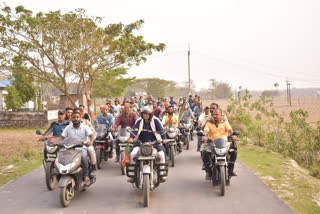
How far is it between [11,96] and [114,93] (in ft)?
39.9

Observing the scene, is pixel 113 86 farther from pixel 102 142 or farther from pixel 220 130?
pixel 220 130

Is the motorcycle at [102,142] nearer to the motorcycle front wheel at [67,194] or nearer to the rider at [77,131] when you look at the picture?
the rider at [77,131]

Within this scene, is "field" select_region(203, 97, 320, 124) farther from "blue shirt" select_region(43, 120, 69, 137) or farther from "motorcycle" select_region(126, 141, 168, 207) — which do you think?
"motorcycle" select_region(126, 141, 168, 207)

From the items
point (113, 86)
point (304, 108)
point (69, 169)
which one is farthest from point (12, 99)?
point (304, 108)

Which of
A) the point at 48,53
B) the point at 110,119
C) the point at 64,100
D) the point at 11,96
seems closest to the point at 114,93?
the point at 64,100

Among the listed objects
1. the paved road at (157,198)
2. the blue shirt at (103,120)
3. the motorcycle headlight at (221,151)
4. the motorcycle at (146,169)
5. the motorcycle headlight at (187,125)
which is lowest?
the paved road at (157,198)

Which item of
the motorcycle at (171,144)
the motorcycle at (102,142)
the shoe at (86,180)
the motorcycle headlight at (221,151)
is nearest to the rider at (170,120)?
the motorcycle at (171,144)

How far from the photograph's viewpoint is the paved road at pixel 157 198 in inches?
251

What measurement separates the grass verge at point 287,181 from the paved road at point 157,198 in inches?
10.9

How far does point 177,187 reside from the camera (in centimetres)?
798

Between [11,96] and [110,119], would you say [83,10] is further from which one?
[11,96]

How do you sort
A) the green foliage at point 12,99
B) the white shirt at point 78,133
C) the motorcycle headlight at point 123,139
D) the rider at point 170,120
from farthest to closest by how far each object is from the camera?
1. the green foliage at point 12,99
2. the rider at point 170,120
3. the motorcycle headlight at point 123,139
4. the white shirt at point 78,133

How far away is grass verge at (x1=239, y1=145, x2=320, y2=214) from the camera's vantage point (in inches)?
262

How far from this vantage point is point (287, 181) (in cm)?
847
